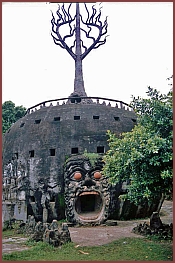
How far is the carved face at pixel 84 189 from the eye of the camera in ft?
51.5

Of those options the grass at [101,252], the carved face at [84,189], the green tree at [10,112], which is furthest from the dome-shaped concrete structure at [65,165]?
the green tree at [10,112]

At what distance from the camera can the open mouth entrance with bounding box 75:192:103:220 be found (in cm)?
1602

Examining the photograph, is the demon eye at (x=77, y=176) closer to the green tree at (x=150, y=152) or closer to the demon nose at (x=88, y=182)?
the demon nose at (x=88, y=182)

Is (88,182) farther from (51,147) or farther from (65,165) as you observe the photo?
(51,147)

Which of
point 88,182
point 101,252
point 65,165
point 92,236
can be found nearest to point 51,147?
point 65,165

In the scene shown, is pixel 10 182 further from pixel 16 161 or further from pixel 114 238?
pixel 114 238

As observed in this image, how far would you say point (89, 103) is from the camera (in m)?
20.2

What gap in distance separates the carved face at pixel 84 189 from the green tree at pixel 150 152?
6385 millimetres

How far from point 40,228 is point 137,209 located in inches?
286

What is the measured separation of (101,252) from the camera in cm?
933

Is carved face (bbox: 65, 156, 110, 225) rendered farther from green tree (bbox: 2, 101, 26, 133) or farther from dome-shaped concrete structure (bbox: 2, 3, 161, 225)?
green tree (bbox: 2, 101, 26, 133)

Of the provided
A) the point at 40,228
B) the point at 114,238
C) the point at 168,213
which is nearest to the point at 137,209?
the point at 168,213

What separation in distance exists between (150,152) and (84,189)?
331 inches

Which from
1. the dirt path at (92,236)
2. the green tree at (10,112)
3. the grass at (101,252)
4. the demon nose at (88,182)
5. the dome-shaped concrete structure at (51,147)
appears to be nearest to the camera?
the grass at (101,252)
